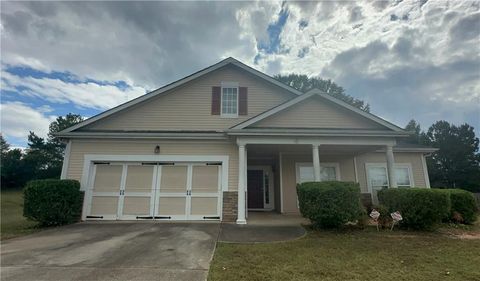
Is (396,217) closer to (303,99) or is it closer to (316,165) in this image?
(316,165)

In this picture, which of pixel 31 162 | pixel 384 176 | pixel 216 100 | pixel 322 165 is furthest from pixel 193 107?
pixel 31 162

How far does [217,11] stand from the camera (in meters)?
11.0

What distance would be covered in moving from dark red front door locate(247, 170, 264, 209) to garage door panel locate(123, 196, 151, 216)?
5.39 meters

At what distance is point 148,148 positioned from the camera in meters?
9.35

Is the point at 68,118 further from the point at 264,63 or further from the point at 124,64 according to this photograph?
the point at 264,63

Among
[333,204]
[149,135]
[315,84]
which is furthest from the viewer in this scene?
[315,84]

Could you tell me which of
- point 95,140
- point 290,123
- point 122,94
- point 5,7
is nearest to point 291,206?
point 290,123

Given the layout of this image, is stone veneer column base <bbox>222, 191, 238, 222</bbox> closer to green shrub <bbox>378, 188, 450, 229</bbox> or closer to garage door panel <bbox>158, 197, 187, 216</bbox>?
garage door panel <bbox>158, 197, 187, 216</bbox>

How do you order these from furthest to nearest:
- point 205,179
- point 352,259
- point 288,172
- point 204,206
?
1. point 288,172
2. point 205,179
3. point 204,206
4. point 352,259

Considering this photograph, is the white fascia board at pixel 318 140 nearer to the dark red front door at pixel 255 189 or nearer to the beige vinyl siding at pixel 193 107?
the beige vinyl siding at pixel 193 107

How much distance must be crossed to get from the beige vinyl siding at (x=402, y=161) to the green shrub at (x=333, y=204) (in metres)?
5.47

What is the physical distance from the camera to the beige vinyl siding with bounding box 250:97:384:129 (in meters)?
9.10

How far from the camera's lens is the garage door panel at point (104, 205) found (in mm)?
8875

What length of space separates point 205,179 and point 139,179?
2.63 metres
